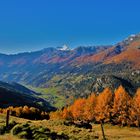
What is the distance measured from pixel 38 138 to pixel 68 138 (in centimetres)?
834

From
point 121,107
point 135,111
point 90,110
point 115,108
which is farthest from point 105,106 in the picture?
point 135,111

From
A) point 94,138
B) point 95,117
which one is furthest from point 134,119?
point 94,138

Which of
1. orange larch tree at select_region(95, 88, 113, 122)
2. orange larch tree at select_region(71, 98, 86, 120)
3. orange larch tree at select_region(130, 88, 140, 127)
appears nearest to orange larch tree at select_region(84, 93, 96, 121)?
orange larch tree at select_region(71, 98, 86, 120)

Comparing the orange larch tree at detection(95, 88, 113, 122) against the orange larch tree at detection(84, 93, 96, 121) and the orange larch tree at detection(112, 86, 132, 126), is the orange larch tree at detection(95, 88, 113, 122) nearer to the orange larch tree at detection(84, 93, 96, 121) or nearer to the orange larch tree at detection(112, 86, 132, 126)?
the orange larch tree at detection(112, 86, 132, 126)

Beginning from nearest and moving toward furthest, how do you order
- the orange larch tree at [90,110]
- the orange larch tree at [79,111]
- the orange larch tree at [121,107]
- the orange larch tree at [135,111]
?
the orange larch tree at [135,111] < the orange larch tree at [121,107] < the orange larch tree at [90,110] < the orange larch tree at [79,111]

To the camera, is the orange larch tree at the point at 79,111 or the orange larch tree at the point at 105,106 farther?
Answer: the orange larch tree at the point at 79,111

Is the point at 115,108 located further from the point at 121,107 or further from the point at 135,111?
the point at 135,111

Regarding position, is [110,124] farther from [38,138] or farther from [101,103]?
[38,138]

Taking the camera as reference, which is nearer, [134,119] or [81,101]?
[134,119]

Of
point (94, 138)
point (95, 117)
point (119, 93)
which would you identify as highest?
point (119, 93)

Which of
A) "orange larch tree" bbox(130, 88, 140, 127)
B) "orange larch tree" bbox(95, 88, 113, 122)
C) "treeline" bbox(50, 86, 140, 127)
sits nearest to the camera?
"orange larch tree" bbox(130, 88, 140, 127)

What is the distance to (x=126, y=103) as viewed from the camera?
16700 cm

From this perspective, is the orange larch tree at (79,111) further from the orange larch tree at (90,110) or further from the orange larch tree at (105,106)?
the orange larch tree at (105,106)

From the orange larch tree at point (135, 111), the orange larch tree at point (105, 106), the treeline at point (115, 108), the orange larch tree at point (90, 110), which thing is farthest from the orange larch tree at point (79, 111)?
the orange larch tree at point (135, 111)
